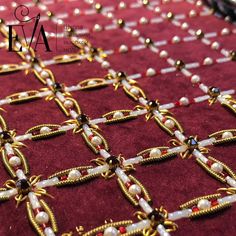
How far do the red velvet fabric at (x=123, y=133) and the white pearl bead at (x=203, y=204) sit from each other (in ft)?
0.07

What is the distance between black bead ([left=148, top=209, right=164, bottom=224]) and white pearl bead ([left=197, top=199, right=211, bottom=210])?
0.28 ft

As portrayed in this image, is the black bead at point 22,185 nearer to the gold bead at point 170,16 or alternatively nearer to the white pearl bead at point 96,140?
the white pearl bead at point 96,140

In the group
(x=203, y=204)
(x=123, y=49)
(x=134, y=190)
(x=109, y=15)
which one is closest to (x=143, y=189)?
(x=134, y=190)

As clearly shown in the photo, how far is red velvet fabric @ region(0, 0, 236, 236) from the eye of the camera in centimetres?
78

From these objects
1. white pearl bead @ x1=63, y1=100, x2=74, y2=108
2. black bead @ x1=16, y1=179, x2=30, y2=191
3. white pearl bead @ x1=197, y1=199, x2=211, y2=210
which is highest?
white pearl bead @ x1=63, y1=100, x2=74, y2=108

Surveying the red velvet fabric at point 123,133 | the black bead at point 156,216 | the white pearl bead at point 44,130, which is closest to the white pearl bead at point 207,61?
the red velvet fabric at point 123,133

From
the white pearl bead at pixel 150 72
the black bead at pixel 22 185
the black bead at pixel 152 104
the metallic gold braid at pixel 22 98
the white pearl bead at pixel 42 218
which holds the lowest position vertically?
the white pearl bead at pixel 42 218

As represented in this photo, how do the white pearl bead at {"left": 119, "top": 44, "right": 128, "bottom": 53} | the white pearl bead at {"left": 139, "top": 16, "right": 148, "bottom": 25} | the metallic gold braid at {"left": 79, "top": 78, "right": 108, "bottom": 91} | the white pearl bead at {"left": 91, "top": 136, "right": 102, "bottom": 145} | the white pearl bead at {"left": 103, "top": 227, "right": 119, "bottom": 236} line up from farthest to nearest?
the white pearl bead at {"left": 139, "top": 16, "right": 148, "bottom": 25} → the white pearl bead at {"left": 119, "top": 44, "right": 128, "bottom": 53} → the metallic gold braid at {"left": 79, "top": 78, "right": 108, "bottom": 91} → the white pearl bead at {"left": 91, "top": 136, "right": 102, "bottom": 145} → the white pearl bead at {"left": 103, "top": 227, "right": 119, "bottom": 236}

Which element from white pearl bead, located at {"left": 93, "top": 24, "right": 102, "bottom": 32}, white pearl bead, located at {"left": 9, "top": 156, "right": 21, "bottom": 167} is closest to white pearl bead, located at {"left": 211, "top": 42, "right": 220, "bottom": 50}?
white pearl bead, located at {"left": 93, "top": 24, "right": 102, "bottom": 32}

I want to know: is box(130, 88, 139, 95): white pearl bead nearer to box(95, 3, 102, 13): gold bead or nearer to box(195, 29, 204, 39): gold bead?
box(195, 29, 204, 39): gold bead

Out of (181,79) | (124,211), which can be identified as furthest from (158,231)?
(181,79)

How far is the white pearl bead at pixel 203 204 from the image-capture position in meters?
0.80

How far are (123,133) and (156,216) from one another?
0.97 ft

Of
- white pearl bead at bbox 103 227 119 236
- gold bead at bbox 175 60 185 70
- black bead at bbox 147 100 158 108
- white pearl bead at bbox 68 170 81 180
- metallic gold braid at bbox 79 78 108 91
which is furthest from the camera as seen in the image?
gold bead at bbox 175 60 185 70
